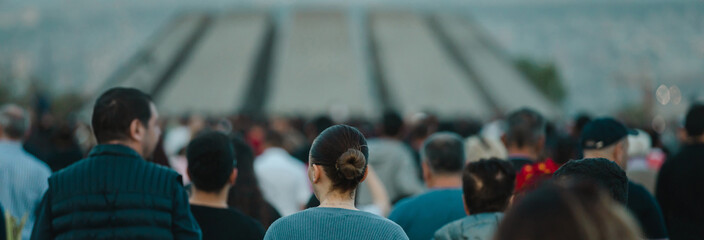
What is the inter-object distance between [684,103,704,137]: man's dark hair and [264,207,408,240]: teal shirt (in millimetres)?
2653

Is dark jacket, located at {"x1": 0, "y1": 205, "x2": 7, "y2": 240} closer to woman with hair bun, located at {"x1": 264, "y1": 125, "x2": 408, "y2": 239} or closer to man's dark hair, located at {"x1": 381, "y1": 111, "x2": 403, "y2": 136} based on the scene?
woman with hair bun, located at {"x1": 264, "y1": 125, "x2": 408, "y2": 239}

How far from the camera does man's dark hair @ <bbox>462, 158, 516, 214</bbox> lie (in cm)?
292

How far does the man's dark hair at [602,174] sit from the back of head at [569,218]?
111 cm

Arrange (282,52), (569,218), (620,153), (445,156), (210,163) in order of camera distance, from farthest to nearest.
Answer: (282,52) → (445,156) → (620,153) → (210,163) → (569,218)

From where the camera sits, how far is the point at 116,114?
2719 mm

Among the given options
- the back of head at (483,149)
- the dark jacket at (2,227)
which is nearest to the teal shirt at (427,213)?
the back of head at (483,149)

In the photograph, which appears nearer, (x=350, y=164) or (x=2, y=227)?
(x=350, y=164)

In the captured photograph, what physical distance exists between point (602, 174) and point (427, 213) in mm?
1185

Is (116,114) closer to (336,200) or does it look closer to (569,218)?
(336,200)

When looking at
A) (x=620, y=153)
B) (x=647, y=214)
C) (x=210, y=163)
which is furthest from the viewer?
(x=620, y=153)

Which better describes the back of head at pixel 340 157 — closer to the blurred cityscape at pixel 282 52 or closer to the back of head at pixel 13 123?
the back of head at pixel 13 123

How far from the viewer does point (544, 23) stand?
7119cm

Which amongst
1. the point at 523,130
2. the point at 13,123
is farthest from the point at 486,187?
the point at 13,123

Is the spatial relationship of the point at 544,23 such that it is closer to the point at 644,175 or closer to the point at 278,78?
the point at 278,78
